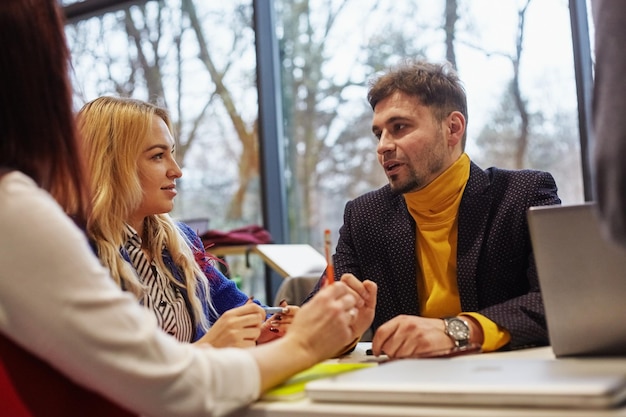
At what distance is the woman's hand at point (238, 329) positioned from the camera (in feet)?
5.26

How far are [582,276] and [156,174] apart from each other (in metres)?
1.20

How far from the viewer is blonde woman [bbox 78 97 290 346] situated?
1898mm

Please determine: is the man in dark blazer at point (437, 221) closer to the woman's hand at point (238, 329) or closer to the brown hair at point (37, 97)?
the woman's hand at point (238, 329)

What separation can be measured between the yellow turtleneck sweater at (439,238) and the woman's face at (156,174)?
2.15 feet

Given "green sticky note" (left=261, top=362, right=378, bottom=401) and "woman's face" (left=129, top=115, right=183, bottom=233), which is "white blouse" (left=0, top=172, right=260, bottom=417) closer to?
"green sticky note" (left=261, top=362, right=378, bottom=401)

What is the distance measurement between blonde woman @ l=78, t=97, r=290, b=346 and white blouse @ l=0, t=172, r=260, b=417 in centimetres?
82

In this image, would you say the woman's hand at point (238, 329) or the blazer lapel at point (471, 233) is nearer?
the woman's hand at point (238, 329)

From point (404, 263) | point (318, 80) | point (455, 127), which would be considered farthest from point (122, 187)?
point (318, 80)

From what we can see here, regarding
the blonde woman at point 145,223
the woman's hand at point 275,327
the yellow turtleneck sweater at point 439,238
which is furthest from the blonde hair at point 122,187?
the yellow turtleneck sweater at point 439,238

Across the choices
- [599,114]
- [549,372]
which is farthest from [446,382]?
[599,114]

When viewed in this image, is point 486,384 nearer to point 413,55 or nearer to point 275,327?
point 275,327

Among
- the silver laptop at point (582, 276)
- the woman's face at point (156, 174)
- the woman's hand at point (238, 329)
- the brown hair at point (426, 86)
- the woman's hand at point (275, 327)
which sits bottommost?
the woman's hand at point (275, 327)

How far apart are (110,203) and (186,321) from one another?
35 cm

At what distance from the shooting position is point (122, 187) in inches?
78.1
